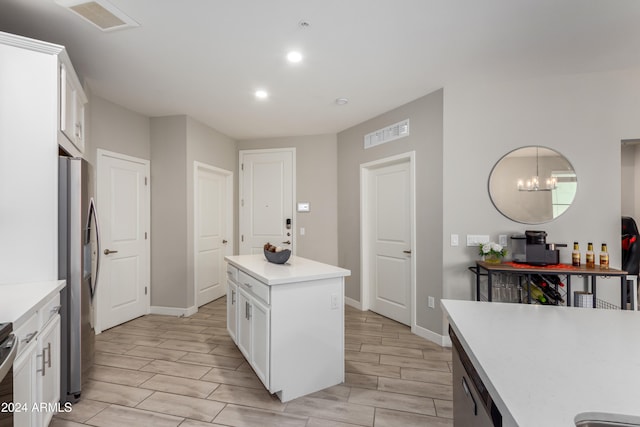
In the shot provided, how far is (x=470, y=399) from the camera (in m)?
1.10

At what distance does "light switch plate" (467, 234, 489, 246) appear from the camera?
3082 mm

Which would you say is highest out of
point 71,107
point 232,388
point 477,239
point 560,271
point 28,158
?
point 71,107

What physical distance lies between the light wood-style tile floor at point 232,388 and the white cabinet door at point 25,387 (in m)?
0.56

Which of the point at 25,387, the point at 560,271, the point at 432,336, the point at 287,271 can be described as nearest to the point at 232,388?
the point at 287,271

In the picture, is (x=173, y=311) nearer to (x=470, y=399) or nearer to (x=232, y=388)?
(x=232, y=388)

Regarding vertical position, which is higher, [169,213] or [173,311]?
[169,213]

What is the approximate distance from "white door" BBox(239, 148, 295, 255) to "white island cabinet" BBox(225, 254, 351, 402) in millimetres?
2517

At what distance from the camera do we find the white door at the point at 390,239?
12.6ft

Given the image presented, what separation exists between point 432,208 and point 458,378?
7.38ft

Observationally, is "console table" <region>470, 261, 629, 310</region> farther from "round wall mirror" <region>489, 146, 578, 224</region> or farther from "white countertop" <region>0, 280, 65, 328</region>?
"white countertop" <region>0, 280, 65, 328</region>

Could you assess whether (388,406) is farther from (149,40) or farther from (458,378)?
(149,40)

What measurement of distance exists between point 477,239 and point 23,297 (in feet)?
11.1

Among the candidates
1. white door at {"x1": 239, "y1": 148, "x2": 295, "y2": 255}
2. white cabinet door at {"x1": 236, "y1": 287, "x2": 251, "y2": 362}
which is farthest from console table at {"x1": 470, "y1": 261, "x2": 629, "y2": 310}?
white door at {"x1": 239, "y1": 148, "x2": 295, "y2": 255}

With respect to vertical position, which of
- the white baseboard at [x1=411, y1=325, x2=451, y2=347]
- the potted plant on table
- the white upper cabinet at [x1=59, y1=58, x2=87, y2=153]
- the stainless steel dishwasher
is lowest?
the white baseboard at [x1=411, y1=325, x2=451, y2=347]
